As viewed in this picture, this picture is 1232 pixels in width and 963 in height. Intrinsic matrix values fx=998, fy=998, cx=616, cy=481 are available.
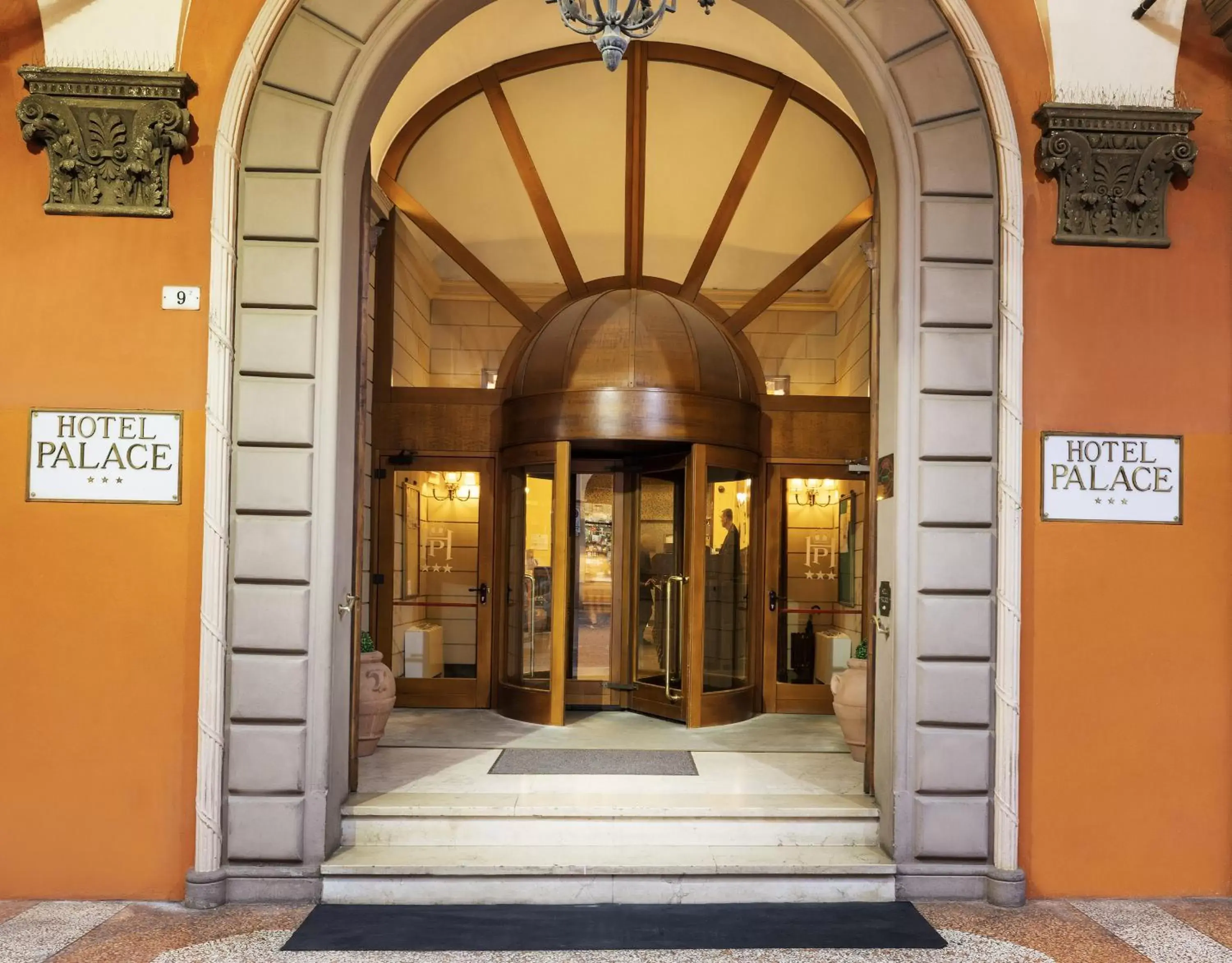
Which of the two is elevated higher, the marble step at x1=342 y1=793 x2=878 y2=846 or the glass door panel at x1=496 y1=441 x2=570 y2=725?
the glass door panel at x1=496 y1=441 x2=570 y2=725

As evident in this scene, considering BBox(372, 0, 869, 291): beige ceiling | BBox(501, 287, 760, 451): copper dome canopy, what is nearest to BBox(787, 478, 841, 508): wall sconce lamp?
BBox(501, 287, 760, 451): copper dome canopy

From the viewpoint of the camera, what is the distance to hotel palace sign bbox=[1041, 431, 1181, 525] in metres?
4.16

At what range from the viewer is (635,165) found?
7023mm

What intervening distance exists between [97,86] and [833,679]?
14.9 ft

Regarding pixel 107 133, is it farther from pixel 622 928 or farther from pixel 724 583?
pixel 724 583

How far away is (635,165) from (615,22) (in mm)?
4112

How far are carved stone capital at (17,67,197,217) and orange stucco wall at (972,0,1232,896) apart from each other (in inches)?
134

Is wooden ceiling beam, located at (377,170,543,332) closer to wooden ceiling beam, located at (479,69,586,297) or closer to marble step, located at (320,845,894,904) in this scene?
wooden ceiling beam, located at (479,69,586,297)

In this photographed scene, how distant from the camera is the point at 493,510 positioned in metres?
7.34

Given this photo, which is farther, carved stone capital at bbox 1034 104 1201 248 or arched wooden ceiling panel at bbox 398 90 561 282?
arched wooden ceiling panel at bbox 398 90 561 282

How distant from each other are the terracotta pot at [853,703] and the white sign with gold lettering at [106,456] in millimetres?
3490

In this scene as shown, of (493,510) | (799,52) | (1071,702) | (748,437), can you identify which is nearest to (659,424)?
(748,437)

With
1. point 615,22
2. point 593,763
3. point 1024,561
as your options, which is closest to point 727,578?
point 593,763

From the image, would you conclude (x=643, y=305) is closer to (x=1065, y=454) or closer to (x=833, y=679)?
(x=833, y=679)
